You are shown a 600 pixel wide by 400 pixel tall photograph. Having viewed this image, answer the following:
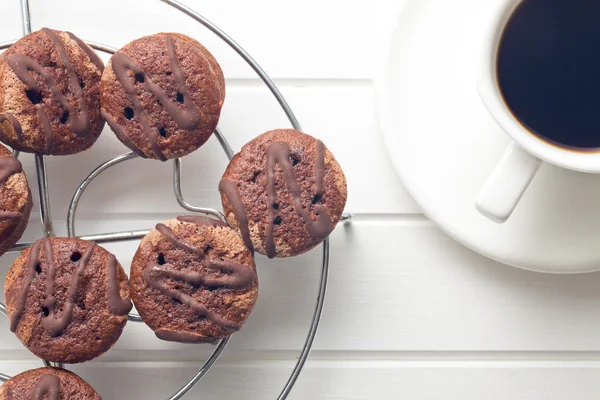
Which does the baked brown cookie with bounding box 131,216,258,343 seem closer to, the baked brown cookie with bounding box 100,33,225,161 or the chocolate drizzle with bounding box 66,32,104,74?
the baked brown cookie with bounding box 100,33,225,161

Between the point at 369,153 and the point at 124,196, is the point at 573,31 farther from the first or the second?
the point at 124,196

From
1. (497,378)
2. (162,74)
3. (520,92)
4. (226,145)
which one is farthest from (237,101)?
(497,378)

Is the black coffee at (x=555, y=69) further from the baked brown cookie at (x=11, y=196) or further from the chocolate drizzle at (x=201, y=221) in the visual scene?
the baked brown cookie at (x=11, y=196)

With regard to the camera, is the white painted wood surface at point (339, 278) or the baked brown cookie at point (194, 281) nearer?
the baked brown cookie at point (194, 281)

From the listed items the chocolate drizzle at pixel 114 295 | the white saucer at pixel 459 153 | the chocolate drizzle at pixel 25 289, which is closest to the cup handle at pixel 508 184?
the white saucer at pixel 459 153

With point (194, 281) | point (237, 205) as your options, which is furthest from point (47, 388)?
point (237, 205)

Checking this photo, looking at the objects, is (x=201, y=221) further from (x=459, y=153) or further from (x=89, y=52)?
(x=459, y=153)
